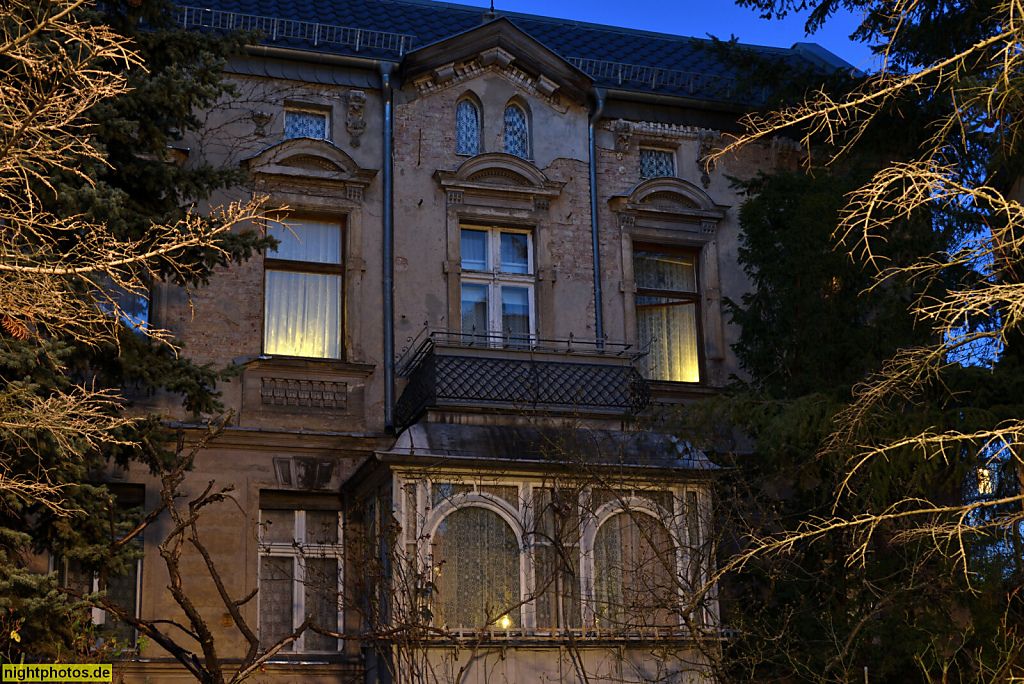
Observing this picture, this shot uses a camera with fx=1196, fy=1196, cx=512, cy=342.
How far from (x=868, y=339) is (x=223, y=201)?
785 centimetres

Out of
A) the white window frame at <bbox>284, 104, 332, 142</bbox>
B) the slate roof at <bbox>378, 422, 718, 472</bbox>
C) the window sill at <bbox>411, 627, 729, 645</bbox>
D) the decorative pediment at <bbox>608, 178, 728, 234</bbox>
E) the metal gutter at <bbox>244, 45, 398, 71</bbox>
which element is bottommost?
the window sill at <bbox>411, 627, 729, 645</bbox>

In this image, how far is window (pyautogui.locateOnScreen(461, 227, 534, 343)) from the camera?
1555cm

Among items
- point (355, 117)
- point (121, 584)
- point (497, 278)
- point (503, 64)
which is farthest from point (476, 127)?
point (121, 584)

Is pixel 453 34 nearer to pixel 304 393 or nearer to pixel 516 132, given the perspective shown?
pixel 516 132

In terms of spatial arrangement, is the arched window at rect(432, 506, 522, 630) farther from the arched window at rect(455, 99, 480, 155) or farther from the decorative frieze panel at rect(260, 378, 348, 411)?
the arched window at rect(455, 99, 480, 155)

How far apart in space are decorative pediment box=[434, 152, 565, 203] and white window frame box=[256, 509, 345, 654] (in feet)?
15.0

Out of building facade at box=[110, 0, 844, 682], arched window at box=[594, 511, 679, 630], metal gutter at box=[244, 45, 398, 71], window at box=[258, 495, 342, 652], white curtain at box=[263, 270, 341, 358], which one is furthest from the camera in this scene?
metal gutter at box=[244, 45, 398, 71]

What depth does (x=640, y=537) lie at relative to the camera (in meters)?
13.1

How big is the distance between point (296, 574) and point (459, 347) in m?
3.32

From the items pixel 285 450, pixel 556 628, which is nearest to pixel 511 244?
pixel 285 450

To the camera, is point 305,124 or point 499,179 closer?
point 305,124

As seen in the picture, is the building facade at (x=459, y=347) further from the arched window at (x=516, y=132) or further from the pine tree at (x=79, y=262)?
the pine tree at (x=79, y=262)

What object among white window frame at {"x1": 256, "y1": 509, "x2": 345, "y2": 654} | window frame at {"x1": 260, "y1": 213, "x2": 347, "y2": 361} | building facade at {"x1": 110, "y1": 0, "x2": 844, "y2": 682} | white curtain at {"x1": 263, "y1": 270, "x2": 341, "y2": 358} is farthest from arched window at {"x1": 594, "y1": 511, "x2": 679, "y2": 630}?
white curtain at {"x1": 263, "y1": 270, "x2": 341, "y2": 358}

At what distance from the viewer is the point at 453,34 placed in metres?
17.1
